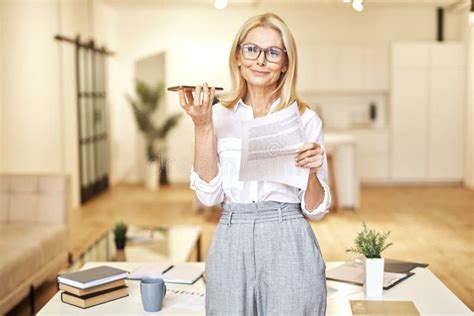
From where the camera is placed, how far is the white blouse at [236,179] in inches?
69.5

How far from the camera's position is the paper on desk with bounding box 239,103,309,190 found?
5.65ft

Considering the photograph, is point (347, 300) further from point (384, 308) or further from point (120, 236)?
point (120, 236)

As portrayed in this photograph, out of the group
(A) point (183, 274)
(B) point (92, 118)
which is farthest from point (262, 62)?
(B) point (92, 118)

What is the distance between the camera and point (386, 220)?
6.91 meters

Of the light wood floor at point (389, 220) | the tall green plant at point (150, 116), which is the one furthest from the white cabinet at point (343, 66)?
the tall green plant at point (150, 116)

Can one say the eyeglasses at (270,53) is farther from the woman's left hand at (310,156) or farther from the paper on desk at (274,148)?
the woman's left hand at (310,156)

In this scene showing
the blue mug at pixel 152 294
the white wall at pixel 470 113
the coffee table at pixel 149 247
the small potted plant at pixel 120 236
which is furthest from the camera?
the white wall at pixel 470 113

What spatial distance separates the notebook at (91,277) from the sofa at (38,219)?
1.44m

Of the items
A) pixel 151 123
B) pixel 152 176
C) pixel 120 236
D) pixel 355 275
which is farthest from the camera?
pixel 151 123

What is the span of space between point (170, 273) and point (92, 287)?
48 cm

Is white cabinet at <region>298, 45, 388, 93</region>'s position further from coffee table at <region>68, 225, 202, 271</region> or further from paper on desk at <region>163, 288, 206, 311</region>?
paper on desk at <region>163, 288, 206, 311</region>

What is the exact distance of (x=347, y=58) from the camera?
963cm

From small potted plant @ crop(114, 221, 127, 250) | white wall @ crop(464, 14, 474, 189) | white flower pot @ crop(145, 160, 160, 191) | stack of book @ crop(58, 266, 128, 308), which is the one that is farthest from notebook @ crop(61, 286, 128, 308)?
white wall @ crop(464, 14, 474, 189)

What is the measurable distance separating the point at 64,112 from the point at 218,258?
5.95 metres
